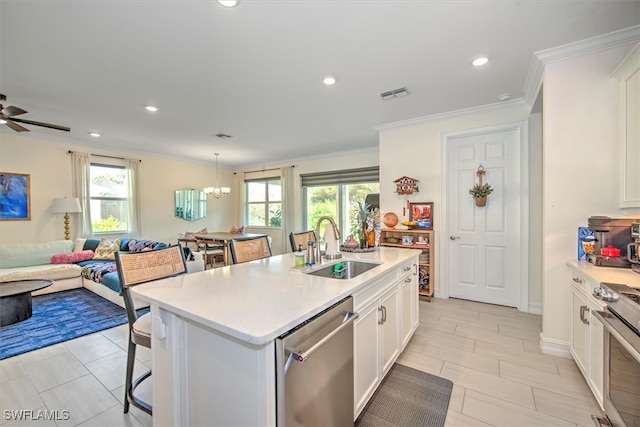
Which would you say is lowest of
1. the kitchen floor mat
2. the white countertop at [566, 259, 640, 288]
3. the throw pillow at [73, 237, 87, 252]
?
the kitchen floor mat

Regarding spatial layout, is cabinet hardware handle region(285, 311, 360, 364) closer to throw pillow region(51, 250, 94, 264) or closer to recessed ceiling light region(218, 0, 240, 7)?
recessed ceiling light region(218, 0, 240, 7)

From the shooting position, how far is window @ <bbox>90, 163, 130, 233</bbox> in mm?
5449

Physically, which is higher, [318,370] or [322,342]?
[322,342]

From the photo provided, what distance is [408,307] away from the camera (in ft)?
8.04

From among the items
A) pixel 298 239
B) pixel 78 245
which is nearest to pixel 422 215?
pixel 298 239

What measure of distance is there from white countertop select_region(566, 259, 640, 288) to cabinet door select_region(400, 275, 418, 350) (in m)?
1.19

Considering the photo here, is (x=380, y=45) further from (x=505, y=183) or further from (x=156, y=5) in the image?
(x=505, y=183)

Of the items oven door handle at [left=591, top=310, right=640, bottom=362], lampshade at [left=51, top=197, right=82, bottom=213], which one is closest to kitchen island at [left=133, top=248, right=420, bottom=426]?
oven door handle at [left=591, top=310, right=640, bottom=362]

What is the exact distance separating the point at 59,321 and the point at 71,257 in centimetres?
191

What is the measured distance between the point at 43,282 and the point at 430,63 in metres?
4.77

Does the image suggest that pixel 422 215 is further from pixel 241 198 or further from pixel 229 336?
pixel 241 198

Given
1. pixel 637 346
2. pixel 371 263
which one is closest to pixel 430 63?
pixel 371 263

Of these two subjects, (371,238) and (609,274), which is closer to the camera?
(609,274)

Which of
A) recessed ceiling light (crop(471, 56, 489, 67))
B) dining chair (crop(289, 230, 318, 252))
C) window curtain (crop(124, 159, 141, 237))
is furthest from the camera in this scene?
window curtain (crop(124, 159, 141, 237))
